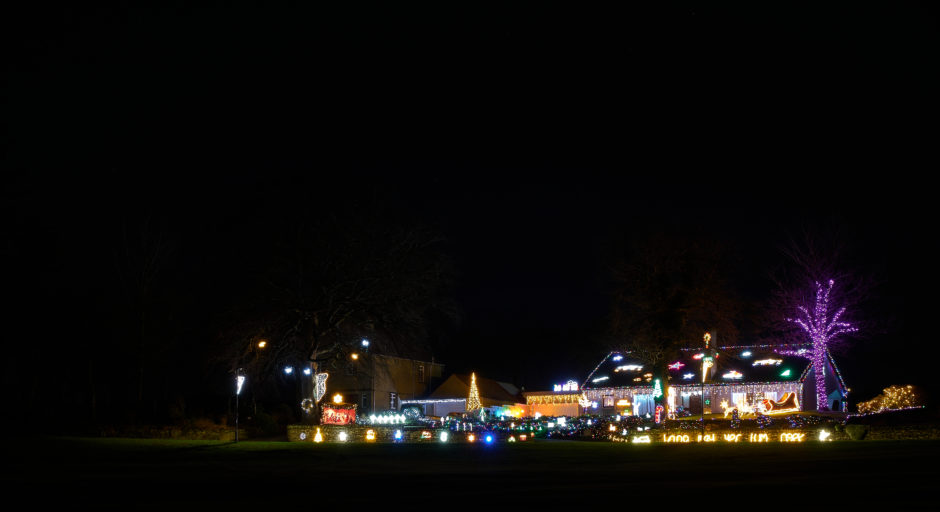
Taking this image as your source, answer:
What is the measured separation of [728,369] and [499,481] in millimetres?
47021

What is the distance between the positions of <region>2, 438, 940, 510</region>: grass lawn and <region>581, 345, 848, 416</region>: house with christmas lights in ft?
113

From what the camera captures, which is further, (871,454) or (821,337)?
(821,337)

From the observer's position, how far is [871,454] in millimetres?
20109

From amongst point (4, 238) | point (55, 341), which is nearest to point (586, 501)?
point (4, 238)

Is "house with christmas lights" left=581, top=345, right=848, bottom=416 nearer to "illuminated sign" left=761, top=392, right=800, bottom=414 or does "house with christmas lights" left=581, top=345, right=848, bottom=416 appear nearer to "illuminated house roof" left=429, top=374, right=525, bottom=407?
"illuminated sign" left=761, top=392, right=800, bottom=414

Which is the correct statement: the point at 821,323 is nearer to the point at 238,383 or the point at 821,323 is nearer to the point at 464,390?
the point at 464,390

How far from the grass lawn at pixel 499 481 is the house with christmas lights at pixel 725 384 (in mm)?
34440

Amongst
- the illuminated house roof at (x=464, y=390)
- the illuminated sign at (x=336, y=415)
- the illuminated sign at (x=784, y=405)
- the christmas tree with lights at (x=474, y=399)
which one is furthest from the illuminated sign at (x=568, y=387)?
the illuminated sign at (x=336, y=415)

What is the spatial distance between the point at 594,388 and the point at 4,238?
1519 inches

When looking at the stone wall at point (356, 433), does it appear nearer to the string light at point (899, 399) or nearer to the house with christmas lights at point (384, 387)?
the string light at point (899, 399)

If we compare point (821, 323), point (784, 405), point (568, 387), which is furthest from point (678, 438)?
point (568, 387)

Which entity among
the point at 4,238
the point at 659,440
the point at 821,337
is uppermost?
the point at 4,238

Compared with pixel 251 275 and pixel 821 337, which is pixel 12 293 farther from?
pixel 821 337

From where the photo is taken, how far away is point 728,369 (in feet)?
192
